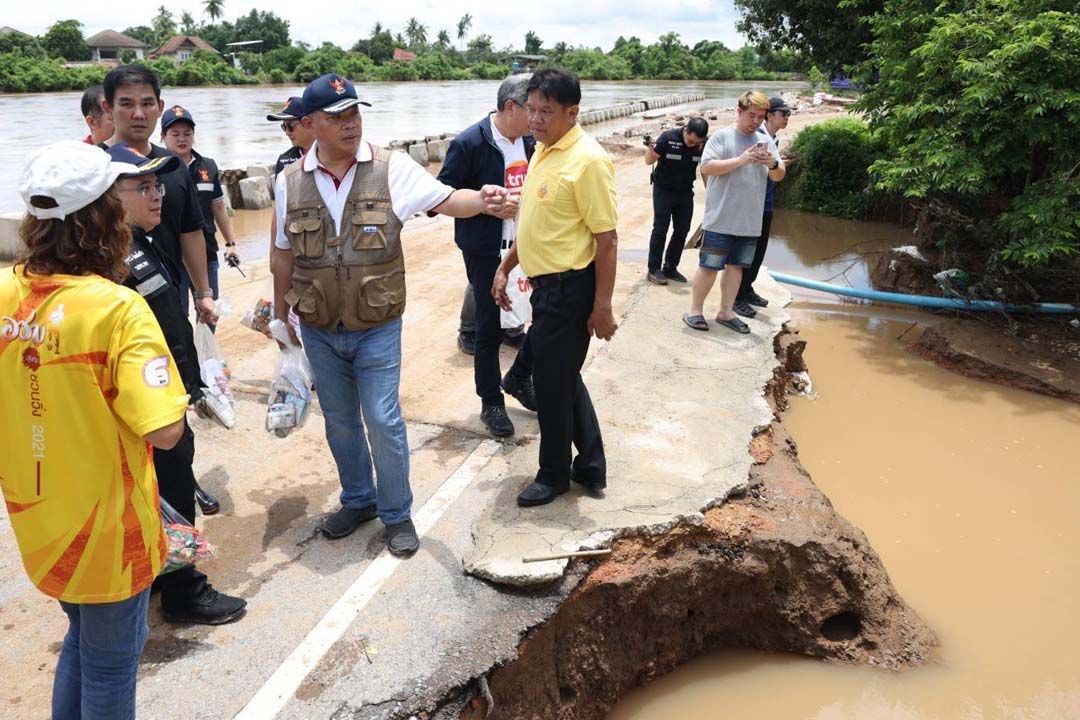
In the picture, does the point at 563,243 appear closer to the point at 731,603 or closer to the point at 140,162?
the point at 140,162

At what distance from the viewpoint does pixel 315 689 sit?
9.05 feet

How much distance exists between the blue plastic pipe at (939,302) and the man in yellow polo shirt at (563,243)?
5.83 metres

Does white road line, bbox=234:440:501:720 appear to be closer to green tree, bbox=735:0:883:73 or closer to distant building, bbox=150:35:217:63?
green tree, bbox=735:0:883:73

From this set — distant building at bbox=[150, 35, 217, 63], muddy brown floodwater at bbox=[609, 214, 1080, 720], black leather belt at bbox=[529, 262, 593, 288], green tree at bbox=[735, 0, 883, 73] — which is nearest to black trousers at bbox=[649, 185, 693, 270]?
muddy brown floodwater at bbox=[609, 214, 1080, 720]

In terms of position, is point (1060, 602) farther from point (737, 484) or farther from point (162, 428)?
point (162, 428)

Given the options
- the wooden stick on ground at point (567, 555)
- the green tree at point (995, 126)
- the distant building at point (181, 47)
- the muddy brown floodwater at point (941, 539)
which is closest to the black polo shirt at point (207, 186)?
the wooden stick on ground at point (567, 555)

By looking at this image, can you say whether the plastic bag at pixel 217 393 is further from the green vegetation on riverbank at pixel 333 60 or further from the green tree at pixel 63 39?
the green tree at pixel 63 39

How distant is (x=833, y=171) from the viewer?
14.8 metres

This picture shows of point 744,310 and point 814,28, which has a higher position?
point 814,28

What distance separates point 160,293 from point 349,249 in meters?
0.72

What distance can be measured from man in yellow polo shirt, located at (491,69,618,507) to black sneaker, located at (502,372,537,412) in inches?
45.7

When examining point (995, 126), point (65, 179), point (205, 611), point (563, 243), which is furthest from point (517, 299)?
point (995, 126)

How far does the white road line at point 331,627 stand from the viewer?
2.70 m

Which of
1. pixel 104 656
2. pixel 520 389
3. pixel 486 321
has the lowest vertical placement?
pixel 520 389
